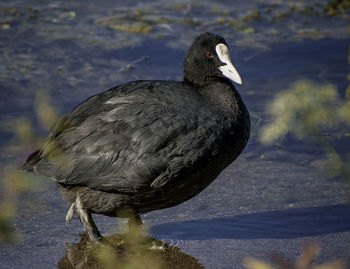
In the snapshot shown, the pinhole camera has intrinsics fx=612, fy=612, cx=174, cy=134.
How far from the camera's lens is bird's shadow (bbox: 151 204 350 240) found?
4.23 metres

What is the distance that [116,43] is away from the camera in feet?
24.9

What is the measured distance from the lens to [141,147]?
3764mm

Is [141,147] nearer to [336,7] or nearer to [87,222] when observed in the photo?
[87,222]

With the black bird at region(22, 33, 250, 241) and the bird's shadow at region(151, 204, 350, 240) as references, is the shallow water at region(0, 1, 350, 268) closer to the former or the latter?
the bird's shadow at region(151, 204, 350, 240)

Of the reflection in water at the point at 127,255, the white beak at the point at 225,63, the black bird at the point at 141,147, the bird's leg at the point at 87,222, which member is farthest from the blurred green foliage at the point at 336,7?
the bird's leg at the point at 87,222

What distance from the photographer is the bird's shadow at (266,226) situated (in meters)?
4.23

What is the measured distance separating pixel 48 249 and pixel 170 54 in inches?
151

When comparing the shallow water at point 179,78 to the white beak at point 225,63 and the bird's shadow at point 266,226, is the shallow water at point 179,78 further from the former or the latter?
the white beak at point 225,63

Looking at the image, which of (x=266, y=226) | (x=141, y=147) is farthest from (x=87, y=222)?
(x=266, y=226)

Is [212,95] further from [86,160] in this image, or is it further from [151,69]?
[151,69]

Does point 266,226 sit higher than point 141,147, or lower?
lower

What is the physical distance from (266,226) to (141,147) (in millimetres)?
1197

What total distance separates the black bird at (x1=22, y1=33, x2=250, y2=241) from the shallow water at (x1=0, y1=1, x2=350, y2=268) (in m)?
0.44

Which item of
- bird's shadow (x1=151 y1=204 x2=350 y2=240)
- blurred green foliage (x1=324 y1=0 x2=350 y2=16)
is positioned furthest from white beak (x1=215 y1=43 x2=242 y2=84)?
blurred green foliage (x1=324 y1=0 x2=350 y2=16)
